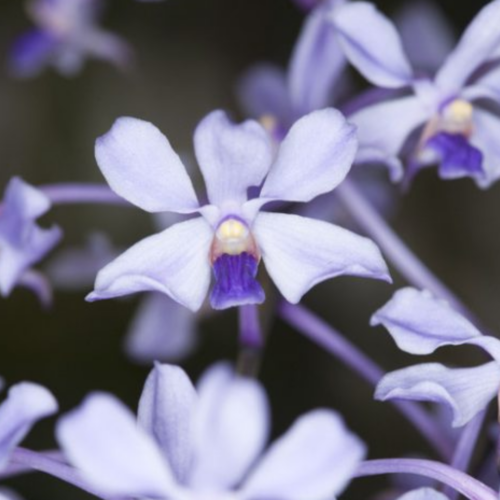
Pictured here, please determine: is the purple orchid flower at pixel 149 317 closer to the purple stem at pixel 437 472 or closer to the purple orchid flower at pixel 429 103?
the purple orchid flower at pixel 429 103

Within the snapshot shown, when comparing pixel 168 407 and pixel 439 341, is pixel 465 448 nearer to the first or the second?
pixel 439 341

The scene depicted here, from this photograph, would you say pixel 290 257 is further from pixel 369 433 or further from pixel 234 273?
pixel 369 433

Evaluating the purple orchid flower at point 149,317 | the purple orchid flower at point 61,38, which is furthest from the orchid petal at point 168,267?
the purple orchid flower at point 61,38

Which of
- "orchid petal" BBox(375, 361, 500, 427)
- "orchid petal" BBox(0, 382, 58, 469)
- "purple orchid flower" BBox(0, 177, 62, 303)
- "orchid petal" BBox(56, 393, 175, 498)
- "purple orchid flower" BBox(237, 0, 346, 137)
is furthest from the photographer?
"purple orchid flower" BBox(237, 0, 346, 137)

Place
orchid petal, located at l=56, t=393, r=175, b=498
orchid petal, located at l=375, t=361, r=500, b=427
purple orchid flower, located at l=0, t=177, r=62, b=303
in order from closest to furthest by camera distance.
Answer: orchid petal, located at l=56, t=393, r=175, b=498
orchid petal, located at l=375, t=361, r=500, b=427
purple orchid flower, located at l=0, t=177, r=62, b=303

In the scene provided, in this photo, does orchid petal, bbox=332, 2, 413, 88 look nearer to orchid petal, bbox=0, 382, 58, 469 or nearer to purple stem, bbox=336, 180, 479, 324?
purple stem, bbox=336, 180, 479, 324

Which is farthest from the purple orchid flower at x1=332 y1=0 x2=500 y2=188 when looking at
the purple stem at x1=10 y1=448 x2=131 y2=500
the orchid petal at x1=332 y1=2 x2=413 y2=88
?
the purple stem at x1=10 y1=448 x2=131 y2=500

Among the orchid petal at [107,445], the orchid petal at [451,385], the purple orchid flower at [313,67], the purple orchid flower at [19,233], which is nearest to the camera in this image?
the orchid petal at [107,445]
